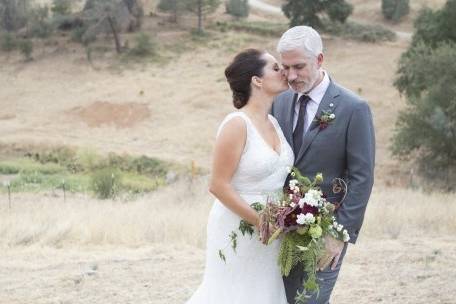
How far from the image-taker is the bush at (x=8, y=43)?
3881 cm

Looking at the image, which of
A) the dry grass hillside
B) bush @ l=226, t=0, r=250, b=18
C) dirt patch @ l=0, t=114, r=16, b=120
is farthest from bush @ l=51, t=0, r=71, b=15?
dirt patch @ l=0, t=114, r=16, b=120

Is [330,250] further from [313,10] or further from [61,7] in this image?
[61,7]

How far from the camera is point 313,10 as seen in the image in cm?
3891

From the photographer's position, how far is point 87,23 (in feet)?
131

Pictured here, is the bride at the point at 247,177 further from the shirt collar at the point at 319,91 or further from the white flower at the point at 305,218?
the white flower at the point at 305,218

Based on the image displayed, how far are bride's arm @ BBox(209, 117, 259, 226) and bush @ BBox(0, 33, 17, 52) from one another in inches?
1473

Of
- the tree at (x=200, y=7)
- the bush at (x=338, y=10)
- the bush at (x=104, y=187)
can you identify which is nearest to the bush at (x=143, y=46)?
the tree at (x=200, y=7)

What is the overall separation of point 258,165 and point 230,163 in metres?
0.16

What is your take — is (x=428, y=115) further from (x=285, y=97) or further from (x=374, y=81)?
(x=285, y=97)

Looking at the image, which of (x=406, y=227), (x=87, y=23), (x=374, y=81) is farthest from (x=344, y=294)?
(x=87, y=23)

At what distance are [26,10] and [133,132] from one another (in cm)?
1590

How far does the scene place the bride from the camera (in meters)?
3.63

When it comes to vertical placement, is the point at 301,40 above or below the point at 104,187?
above

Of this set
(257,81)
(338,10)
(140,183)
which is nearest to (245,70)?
(257,81)
